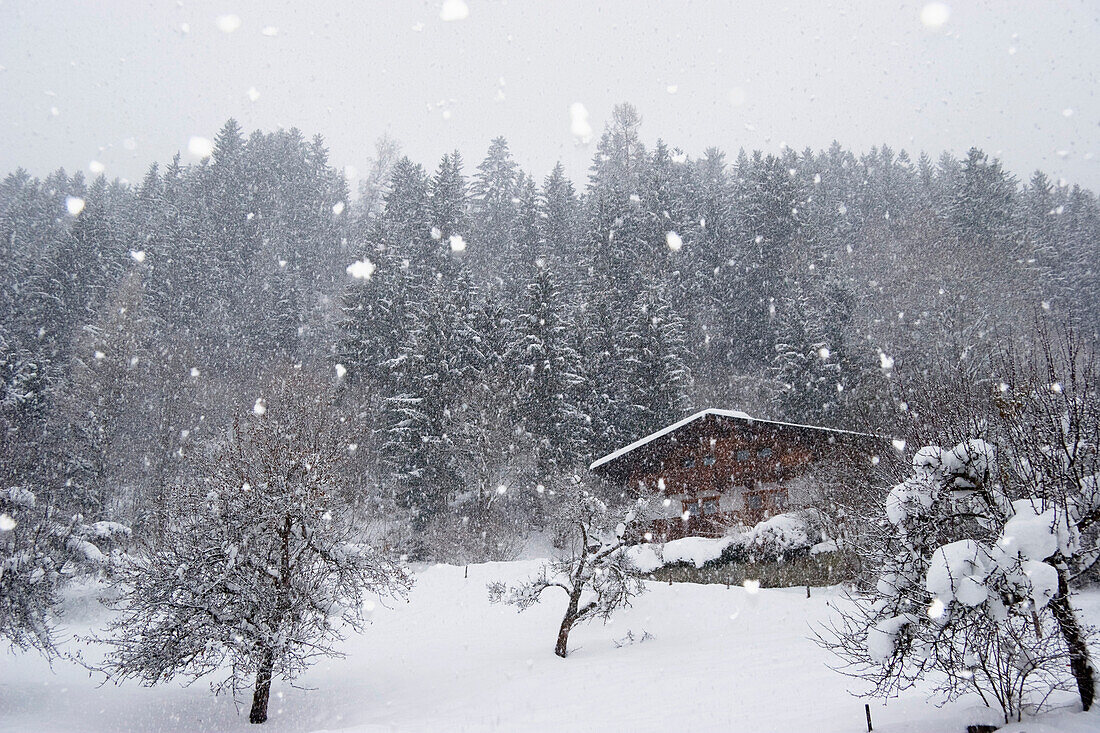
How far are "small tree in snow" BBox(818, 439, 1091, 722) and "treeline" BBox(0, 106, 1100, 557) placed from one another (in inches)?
525

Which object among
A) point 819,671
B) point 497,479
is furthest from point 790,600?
point 497,479

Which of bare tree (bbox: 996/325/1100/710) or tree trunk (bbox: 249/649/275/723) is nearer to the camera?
bare tree (bbox: 996/325/1100/710)

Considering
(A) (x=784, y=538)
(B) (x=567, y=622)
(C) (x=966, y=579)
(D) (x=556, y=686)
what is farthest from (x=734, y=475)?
(C) (x=966, y=579)

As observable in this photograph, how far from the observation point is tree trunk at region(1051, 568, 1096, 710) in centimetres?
587

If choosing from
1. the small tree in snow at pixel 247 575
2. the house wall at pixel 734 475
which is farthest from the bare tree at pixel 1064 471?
the house wall at pixel 734 475

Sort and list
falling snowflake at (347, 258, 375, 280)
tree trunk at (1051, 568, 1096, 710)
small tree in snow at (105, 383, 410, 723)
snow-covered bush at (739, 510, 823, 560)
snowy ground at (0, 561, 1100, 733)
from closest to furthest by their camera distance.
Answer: tree trunk at (1051, 568, 1096, 710), snowy ground at (0, 561, 1100, 733), small tree in snow at (105, 383, 410, 723), snow-covered bush at (739, 510, 823, 560), falling snowflake at (347, 258, 375, 280)

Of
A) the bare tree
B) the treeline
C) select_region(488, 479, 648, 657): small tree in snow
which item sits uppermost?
the treeline

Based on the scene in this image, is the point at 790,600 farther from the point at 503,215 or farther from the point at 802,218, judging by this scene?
the point at 503,215

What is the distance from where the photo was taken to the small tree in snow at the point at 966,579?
572cm

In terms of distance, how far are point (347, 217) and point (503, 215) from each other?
1772 cm

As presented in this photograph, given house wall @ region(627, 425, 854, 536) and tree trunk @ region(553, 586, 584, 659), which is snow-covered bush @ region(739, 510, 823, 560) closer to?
house wall @ region(627, 425, 854, 536)

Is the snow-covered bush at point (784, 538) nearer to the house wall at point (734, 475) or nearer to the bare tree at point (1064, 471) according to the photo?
the house wall at point (734, 475)

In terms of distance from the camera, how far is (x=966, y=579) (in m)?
5.77

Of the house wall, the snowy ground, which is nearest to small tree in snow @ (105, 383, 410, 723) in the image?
the snowy ground
